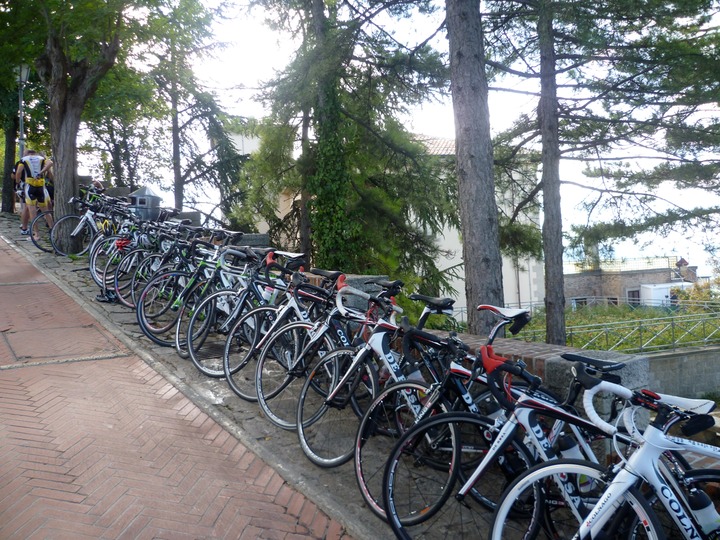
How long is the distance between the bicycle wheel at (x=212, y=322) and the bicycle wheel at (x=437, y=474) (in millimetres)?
2937

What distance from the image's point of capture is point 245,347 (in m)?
6.05

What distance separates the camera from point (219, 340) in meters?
6.95

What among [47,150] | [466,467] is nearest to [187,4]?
[466,467]

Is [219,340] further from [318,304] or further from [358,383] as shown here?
[358,383]

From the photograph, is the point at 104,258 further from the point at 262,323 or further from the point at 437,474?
the point at 437,474

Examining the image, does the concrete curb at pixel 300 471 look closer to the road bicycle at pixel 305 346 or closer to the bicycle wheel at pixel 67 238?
the road bicycle at pixel 305 346

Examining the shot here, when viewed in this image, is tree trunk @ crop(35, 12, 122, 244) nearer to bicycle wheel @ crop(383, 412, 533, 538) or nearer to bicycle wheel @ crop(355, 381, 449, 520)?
bicycle wheel @ crop(355, 381, 449, 520)

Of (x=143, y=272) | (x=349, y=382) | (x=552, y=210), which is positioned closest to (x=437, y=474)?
(x=349, y=382)

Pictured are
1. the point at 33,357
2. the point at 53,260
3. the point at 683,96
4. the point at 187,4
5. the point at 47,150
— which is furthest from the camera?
the point at 47,150

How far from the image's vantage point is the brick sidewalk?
3646 millimetres

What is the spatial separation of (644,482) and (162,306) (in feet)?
19.4

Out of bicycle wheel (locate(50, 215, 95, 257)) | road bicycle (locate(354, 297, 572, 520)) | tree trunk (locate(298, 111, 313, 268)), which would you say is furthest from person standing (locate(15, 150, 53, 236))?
road bicycle (locate(354, 297, 572, 520))

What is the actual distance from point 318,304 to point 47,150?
2559 cm

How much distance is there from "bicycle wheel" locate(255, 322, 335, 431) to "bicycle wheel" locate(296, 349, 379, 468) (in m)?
0.30
